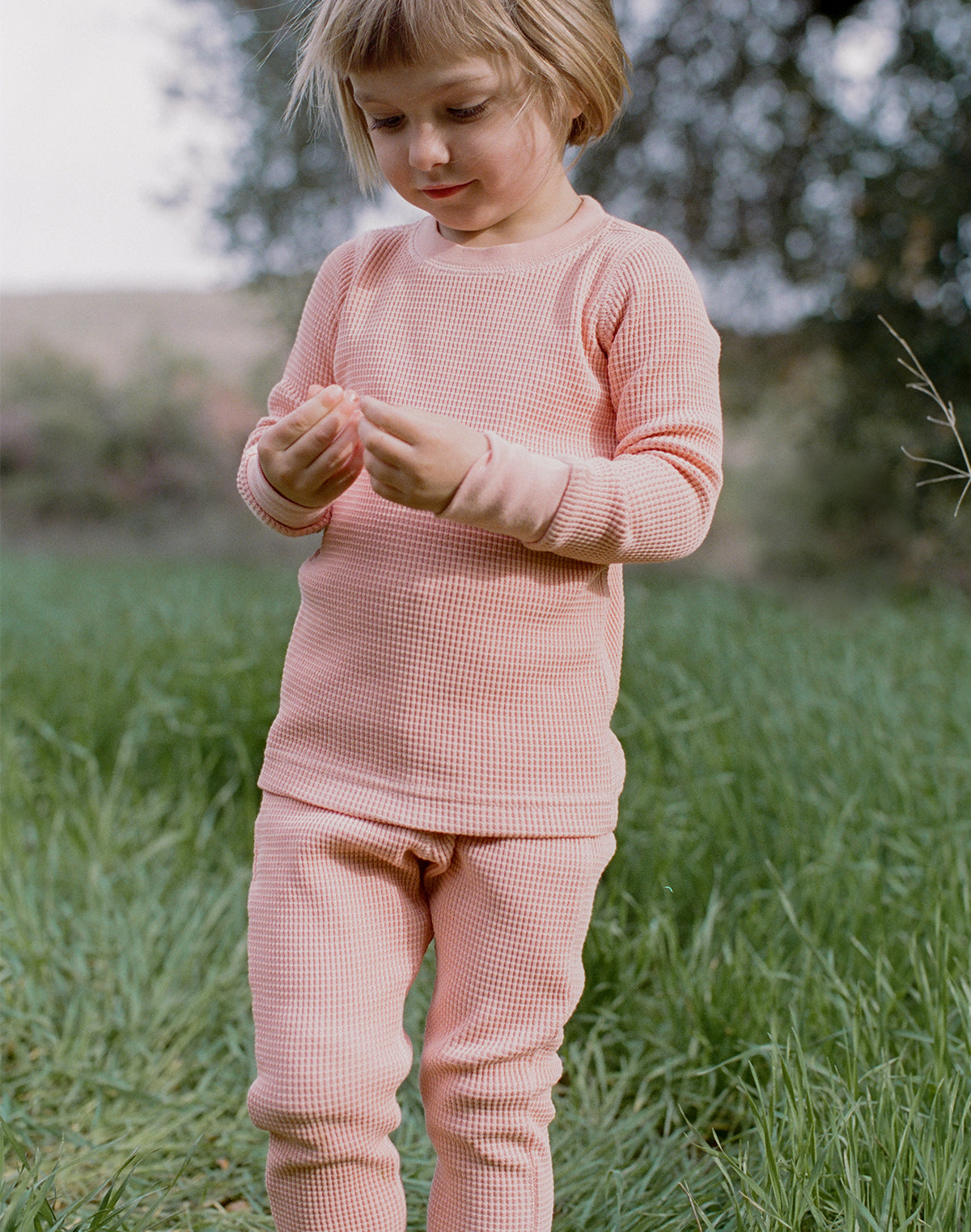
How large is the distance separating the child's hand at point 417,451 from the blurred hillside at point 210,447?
6.46m

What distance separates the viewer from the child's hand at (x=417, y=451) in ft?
3.68

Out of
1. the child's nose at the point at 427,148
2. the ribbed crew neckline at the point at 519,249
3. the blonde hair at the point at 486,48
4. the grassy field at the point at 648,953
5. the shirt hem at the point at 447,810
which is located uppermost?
the blonde hair at the point at 486,48

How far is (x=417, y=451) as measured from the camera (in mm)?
1123

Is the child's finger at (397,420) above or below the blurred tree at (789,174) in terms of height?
below

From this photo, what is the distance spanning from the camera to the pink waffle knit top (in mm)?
1278

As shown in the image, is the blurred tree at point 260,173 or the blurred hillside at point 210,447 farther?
the blurred hillside at point 210,447

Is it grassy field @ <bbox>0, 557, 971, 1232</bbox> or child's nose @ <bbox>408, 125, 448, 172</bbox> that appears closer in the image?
child's nose @ <bbox>408, 125, 448, 172</bbox>

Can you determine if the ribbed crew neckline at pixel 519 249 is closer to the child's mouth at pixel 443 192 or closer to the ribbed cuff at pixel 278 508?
the child's mouth at pixel 443 192

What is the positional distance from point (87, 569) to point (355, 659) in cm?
687

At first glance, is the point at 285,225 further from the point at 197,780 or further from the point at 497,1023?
the point at 497,1023

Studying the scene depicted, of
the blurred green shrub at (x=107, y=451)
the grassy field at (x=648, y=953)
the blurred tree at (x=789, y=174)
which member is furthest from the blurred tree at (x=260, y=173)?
the blurred green shrub at (x=107, y=451)

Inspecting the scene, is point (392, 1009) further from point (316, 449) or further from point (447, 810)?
point (316, 449)

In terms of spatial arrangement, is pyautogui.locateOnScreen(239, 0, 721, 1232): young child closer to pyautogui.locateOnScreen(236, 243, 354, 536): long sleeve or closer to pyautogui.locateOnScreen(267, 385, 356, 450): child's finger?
pyautogui.locateOnScreen(267, 385, 356, 450): child's finger

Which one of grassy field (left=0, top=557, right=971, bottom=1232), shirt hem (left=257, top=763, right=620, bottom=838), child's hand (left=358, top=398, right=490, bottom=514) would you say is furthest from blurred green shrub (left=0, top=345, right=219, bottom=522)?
child's hand (left=358, top=398, right=490, bottom=514)
